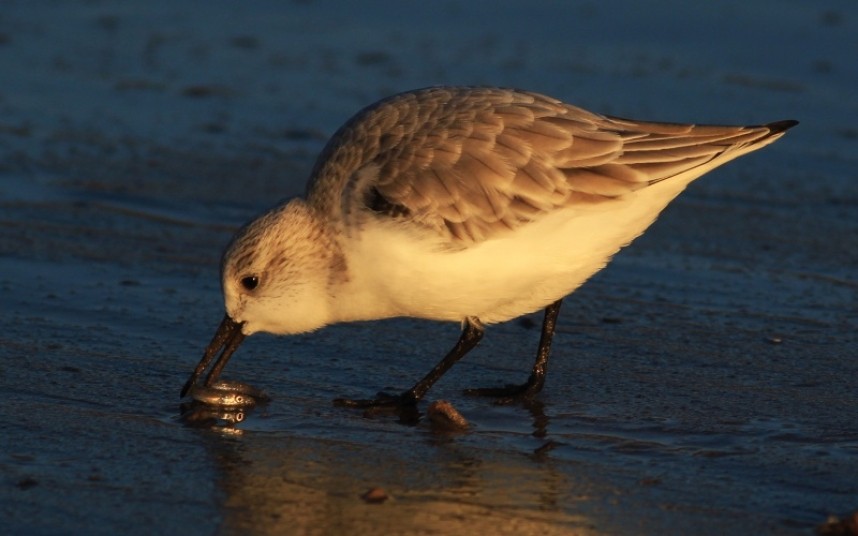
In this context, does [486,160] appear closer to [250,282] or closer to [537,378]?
[537,378]

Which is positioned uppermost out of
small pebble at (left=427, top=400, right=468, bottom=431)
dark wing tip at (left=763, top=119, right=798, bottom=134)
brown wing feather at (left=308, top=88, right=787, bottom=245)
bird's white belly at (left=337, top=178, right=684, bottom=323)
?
dark wing tip at (left=763, top=119, right=798, bottom=134)

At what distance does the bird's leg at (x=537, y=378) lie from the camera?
19.6 feet

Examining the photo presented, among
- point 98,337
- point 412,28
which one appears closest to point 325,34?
point 412,28

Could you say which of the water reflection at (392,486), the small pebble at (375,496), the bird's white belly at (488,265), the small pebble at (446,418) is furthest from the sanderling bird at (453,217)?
the small pebble at (375,496)

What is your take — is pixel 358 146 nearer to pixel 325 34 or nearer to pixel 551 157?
pixel 551 157

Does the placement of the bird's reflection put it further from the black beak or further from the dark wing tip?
the dark wing tip

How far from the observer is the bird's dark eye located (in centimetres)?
593

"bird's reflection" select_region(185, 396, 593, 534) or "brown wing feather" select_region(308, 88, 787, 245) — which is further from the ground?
"brown wing feather" select_region(308, 88, 787, 245)

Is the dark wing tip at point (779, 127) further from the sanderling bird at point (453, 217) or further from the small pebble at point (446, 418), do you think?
the small pebble at point (446, 418)

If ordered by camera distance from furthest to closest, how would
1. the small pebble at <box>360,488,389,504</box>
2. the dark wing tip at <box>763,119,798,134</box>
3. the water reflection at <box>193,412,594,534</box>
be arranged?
the dark wing tip at <box>763,119,798,134</box>
the small pebble at <box>360,488,389,504</box>
the water reflection at <box>193,412,594,534</box>

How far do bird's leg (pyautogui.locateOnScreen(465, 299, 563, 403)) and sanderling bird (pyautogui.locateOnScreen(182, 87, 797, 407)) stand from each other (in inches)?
0.5

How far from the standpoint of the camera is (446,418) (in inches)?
220

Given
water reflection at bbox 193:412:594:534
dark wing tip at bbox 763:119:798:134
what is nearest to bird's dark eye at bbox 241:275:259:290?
water reflection at bbox 193:412:594:534

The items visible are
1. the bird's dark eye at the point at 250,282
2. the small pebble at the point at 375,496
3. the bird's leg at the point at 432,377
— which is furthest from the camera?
the bird's dark eye at the point at 250,282
